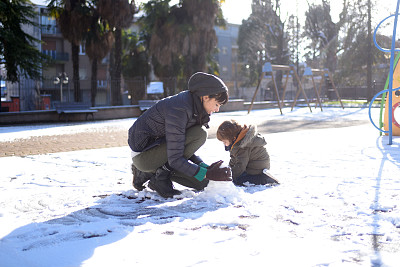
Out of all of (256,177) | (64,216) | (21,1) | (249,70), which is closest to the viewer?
(64,216)

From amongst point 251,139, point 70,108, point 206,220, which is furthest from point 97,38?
point 206,220

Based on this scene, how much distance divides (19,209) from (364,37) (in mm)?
32925

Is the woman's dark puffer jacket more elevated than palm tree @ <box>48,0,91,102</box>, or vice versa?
palm tree @ <box>48,0,91,102</box>

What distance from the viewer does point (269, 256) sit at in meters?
1.92

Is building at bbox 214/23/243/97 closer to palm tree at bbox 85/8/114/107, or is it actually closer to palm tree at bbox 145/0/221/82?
palm tree at bbox 145/0/221/82

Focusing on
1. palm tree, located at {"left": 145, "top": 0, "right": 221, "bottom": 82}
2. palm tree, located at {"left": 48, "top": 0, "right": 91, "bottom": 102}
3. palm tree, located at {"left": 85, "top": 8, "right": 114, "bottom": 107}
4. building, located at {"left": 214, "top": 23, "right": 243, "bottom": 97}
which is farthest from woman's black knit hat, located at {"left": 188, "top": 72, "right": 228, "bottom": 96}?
building, located at {"left": 214, "top": 23, "right": 243, "bottom": 97}

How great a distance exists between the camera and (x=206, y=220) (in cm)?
249

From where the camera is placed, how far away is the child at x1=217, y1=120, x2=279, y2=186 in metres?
3.19

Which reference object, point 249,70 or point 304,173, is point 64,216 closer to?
point 304,173

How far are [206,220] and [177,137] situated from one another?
1.99 feet

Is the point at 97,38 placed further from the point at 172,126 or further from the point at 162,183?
the point at 172,126

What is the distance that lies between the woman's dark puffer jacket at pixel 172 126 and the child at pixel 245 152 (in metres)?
0.27

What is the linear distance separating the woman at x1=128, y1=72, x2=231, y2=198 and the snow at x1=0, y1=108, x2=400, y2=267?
0.18 m

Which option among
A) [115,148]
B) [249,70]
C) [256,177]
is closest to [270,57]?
[249,70]
